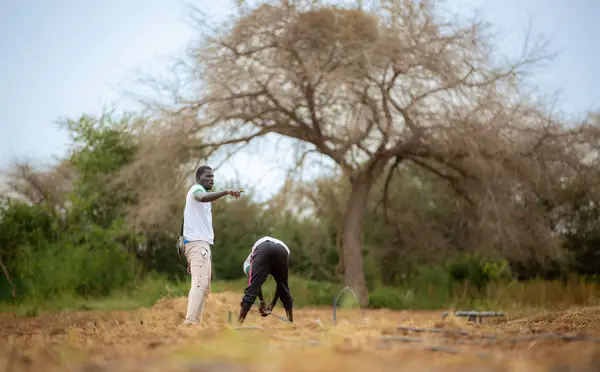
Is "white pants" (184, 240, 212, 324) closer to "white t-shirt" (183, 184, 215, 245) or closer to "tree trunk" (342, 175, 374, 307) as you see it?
"white t-shirt" (183, 184, 215, 245)

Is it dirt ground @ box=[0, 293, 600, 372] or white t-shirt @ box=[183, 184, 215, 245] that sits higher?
white t-shirt @ box=[183, 184, 215, 245]

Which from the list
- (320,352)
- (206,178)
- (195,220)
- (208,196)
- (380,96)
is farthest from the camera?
(380,96)

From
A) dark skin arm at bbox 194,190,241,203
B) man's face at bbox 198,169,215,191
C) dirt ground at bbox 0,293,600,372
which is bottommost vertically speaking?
dirt ground at bbox 0,293,600,372

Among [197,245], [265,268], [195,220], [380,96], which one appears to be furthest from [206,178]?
[380,96]

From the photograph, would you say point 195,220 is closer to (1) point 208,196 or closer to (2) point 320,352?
(1) point 208,196

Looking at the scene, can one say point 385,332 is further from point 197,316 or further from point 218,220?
point 218,220

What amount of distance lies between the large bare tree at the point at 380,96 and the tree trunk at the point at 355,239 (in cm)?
11

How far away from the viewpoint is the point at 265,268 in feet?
22.0

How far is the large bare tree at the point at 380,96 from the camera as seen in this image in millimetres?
14359

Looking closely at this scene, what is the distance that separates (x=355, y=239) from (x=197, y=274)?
1073 centimetres

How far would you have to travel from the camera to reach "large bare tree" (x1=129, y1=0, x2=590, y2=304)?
14359 millimetres

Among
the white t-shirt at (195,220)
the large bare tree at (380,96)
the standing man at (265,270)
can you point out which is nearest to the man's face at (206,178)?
the white t-shirt at (195,220)

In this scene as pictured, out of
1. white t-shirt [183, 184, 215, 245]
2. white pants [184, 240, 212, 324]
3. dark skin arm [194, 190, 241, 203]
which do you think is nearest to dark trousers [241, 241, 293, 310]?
white pants [184, 240, 212, 324]

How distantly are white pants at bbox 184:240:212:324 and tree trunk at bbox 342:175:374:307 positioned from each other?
10101 mm
